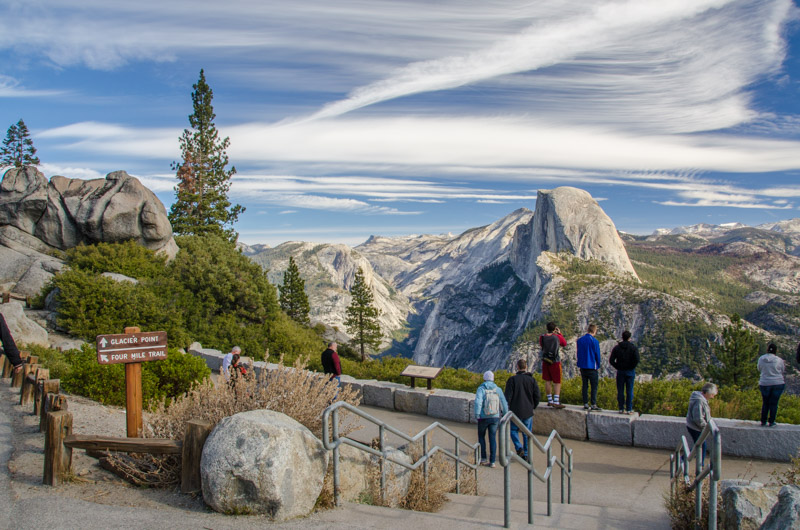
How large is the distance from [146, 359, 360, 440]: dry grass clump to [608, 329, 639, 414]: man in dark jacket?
6.23 meters

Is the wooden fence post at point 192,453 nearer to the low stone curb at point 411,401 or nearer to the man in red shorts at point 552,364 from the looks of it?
the man in red shorts at point 552,364

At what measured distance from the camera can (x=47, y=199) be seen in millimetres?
27703

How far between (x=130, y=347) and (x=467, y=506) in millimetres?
5121

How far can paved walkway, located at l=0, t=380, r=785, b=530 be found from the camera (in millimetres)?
5082

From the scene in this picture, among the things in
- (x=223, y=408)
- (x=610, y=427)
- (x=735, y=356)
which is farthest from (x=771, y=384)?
(x=735, y=356)

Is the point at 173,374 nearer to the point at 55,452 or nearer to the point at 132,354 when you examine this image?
the point at 132,354

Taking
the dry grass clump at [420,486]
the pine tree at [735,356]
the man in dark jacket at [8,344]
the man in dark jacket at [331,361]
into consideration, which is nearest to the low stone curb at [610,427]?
the dry grass clump at [420,486]

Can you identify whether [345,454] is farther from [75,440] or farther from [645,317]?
[645,317]

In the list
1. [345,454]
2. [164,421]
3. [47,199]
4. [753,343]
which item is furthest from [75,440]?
[753,343]

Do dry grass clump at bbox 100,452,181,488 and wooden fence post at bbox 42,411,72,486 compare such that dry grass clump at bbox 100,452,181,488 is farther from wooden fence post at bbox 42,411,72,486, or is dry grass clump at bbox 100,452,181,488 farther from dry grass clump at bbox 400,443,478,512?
dry grass clump at bbox 400,443,478,512

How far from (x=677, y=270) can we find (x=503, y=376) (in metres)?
210

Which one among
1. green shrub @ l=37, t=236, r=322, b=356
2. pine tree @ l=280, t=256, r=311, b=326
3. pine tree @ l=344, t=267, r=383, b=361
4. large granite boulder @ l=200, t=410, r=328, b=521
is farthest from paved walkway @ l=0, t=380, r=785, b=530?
pine tree @ l=280, t=256, r=311, b=326

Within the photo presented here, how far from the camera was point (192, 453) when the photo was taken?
5656 mm

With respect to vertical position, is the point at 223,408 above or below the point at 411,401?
above
